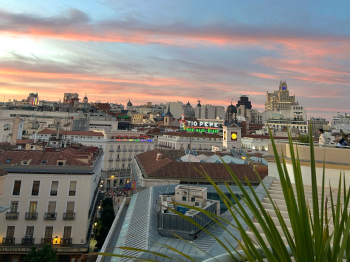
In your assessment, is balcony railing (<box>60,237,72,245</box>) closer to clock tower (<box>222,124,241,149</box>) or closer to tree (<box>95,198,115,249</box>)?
tree (<box>95,198,115,249</box>)

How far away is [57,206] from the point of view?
23359 millimetres

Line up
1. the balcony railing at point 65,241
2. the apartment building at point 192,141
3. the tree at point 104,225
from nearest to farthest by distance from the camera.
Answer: the balcony railing at point 65,241, the tree at point 104,225, the apartment building at point 192,141

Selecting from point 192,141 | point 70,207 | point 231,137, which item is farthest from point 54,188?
point 192,141

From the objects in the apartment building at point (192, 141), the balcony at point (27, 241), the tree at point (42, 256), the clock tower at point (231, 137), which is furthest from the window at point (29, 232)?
the apartment building at point (192, 141)

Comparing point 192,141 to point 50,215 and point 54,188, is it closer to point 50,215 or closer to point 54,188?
point 54,188

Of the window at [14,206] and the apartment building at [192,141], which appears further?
the apartment building at [192,141]

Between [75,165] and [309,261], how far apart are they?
24130mm

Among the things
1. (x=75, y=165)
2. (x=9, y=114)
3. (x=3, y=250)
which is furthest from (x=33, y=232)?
(x=9, y=114)

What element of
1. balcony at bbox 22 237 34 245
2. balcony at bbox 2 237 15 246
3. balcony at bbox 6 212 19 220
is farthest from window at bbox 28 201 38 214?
balcony at bbox 2 237 15 246

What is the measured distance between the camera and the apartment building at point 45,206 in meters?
22.4

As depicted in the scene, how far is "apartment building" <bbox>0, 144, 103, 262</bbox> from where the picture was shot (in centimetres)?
2238

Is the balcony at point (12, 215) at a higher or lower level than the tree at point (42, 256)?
higher

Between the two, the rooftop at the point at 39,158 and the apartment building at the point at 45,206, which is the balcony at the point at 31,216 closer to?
the apartment building at the point at 45,206

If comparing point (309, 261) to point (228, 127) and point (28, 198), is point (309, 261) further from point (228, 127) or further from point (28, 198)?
point (228, 127)
